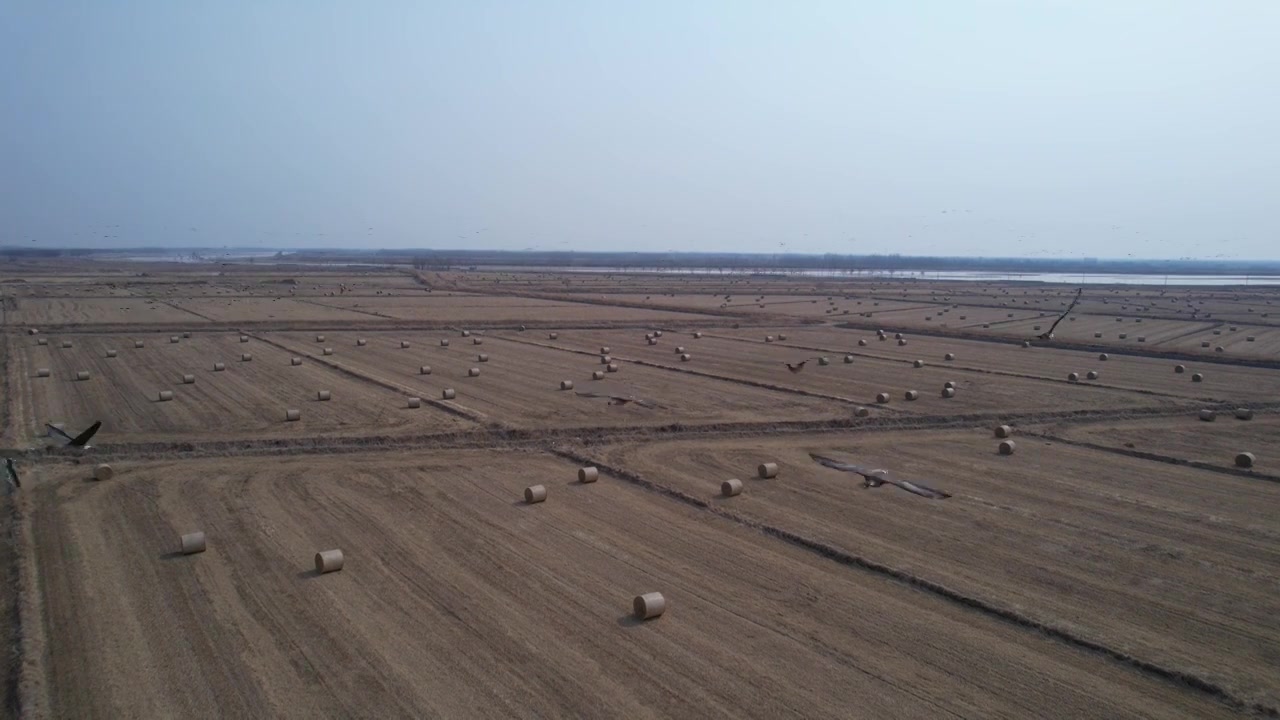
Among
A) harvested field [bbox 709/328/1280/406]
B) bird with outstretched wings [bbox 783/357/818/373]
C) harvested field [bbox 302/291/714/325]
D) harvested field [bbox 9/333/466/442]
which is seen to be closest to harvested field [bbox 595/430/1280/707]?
harvested field [bbox 9/333/466/442]

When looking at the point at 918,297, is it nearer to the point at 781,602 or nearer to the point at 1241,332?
the point at 1241,332

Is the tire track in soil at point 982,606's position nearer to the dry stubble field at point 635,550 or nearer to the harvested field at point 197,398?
the dry stubble field at point 635,550

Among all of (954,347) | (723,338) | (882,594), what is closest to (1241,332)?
(954,347)

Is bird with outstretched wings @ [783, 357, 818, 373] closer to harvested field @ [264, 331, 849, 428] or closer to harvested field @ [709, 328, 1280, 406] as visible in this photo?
harvested field @ [264, 331, 849, 428]

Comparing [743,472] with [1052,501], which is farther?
[743,472]

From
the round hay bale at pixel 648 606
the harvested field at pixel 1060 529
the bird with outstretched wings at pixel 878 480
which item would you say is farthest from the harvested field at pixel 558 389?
the round hay bale at pixel 648 606

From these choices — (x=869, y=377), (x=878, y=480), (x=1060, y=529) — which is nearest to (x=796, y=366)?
(x=869, y=377)
